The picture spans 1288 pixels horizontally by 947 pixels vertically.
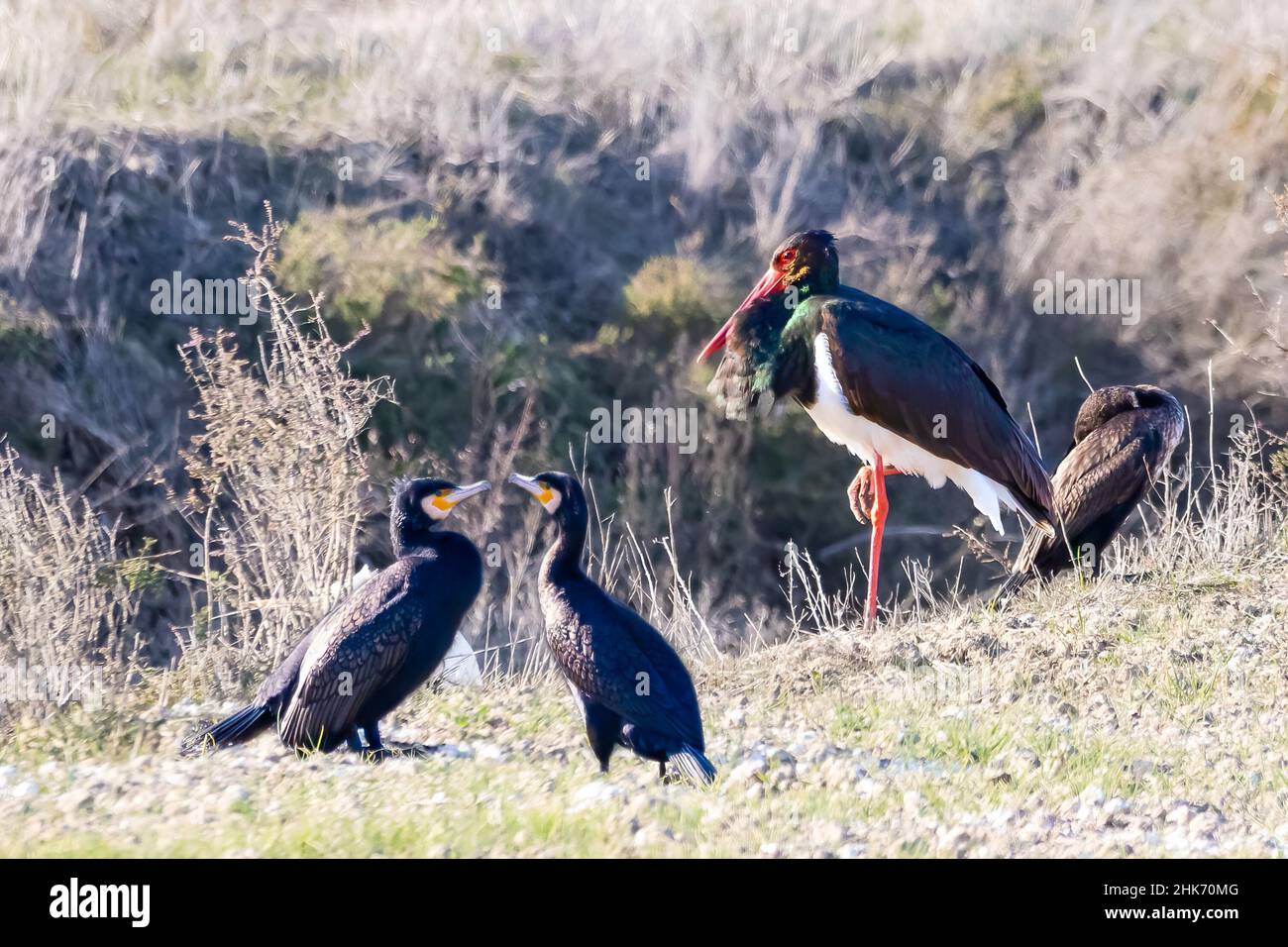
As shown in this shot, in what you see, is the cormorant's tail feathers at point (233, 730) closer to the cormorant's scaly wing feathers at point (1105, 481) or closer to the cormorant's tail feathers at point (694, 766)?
the cormorant's tail feathers at point (694, 766)

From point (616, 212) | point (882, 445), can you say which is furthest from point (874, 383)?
point (616, 212)

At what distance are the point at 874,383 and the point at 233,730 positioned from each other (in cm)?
352

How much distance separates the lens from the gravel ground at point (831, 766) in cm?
483

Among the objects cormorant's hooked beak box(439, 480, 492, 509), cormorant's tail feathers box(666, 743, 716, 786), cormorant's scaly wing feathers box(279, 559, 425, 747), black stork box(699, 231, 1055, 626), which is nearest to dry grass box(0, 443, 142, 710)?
cormorant's scaly wing feathers box(279, 559, 425, 747)

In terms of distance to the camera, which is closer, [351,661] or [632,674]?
[632,674]

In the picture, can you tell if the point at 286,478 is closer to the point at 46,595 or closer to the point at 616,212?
the point at 46,595

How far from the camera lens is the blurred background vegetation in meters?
13.2

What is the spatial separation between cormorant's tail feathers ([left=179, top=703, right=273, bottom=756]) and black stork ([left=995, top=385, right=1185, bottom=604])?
391 centimetres

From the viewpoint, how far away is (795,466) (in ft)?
46.8

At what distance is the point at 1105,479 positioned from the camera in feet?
27.3

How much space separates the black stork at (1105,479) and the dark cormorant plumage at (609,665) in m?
3.14

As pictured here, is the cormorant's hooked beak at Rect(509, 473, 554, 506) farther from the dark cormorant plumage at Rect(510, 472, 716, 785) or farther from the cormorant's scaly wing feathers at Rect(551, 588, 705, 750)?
the cormorant's scaly wing feathers at Rect(551, 588, 705, 750)

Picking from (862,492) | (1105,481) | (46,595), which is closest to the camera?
(46,595)

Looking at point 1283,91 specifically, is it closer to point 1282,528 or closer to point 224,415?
point 1282,528
